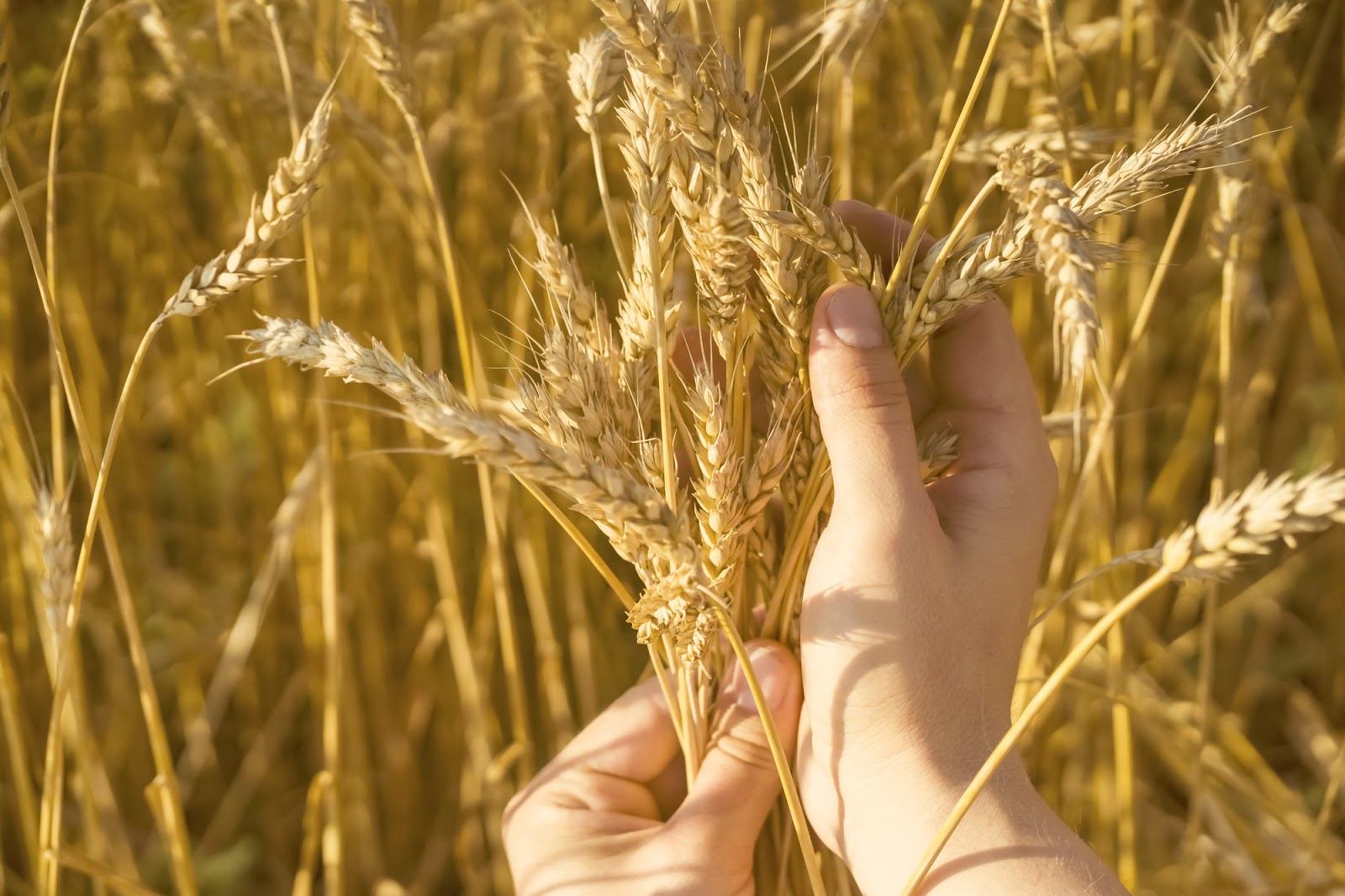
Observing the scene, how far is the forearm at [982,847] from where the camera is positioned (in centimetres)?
59

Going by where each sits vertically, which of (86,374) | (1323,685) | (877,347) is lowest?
(1323,685)

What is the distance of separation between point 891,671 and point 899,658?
0.03ft

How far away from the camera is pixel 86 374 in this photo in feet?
3.58

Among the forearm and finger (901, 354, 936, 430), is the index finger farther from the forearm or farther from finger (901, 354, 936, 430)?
finger (901, 354, 936, 430)

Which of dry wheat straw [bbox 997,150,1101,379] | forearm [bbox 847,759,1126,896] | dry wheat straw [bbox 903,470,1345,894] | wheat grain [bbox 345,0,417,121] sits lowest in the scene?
forearm [bbox 847,759,1126,896]

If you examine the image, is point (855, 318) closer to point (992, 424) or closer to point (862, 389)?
point (862, 389)

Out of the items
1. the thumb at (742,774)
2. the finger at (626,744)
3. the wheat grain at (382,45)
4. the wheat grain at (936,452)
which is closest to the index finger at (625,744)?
the finger at (626,744)

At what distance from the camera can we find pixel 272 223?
0.56 meters

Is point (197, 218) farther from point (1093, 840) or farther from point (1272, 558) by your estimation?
point (1272, 558)

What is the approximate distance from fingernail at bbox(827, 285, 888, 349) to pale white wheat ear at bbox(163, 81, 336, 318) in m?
0.34

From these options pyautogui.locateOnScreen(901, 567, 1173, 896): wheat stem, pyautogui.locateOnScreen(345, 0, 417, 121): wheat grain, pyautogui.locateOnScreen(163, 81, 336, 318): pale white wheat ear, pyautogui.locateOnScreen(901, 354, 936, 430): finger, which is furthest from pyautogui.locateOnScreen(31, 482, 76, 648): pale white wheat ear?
pyautogui.locateOnScreen(901, 354, 936, 430): finger

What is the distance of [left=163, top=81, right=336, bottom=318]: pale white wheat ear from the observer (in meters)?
0.55

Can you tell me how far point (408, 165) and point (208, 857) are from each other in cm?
101

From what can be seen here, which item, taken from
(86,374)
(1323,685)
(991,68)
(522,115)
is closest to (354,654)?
(86,374)
